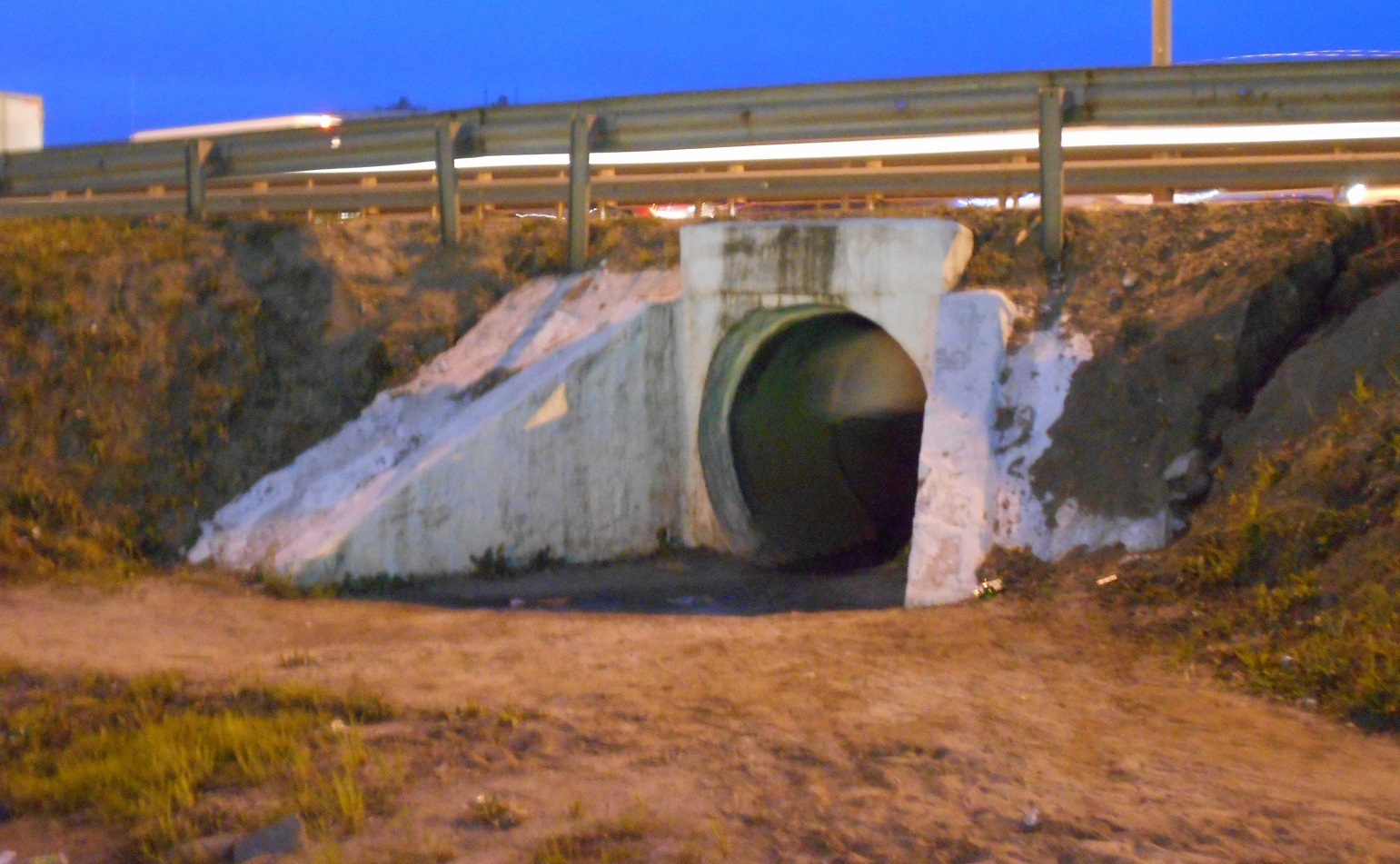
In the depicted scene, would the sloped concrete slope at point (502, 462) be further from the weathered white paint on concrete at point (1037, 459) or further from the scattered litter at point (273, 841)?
the scattered litter at point (273, 841)

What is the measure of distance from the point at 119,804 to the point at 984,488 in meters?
5.47

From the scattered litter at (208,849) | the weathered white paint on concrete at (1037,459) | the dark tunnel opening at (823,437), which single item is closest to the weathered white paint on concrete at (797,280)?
the dark tunnel opening at (823,437)

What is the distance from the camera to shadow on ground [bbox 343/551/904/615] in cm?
941

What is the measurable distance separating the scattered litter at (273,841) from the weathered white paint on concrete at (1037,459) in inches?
201

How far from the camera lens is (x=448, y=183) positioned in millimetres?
12484

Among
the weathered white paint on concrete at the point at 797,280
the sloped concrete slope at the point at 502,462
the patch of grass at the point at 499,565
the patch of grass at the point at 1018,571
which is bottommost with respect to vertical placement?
the patch of grass at the point at 499,565

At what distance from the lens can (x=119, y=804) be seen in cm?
512

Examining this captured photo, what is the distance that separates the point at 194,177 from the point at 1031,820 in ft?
37.9

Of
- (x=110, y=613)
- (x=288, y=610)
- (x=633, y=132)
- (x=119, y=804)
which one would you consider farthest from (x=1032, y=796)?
(x=633, y=132)

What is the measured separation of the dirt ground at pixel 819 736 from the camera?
4.58m

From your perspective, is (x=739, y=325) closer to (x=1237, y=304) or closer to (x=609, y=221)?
(x=609, y=221)

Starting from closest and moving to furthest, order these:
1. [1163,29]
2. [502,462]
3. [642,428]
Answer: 1. [502,462]
2. [642,428]
3. [1163,29]

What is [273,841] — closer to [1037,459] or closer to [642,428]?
[1037,459]

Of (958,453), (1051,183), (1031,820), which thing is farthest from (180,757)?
(1051,183)
